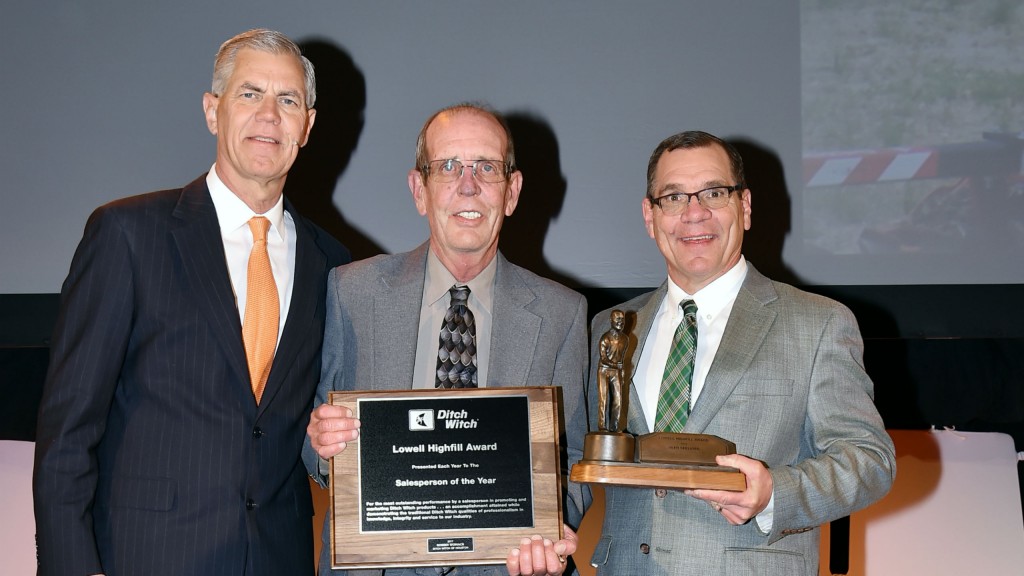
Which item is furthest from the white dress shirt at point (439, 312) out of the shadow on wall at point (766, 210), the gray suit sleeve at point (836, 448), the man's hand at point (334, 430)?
the shadow on wall at point (766, 210)

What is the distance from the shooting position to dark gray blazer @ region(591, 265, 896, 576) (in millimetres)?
2145

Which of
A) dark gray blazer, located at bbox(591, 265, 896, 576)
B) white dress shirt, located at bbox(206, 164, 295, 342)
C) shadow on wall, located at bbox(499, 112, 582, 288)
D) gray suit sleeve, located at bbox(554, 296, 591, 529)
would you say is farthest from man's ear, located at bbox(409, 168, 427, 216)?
shadow on wall, located at bbox(499, 112, 582, 288)

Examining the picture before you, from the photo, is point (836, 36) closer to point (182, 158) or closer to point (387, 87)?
point (387, 87)

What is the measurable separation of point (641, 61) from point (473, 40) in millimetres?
752

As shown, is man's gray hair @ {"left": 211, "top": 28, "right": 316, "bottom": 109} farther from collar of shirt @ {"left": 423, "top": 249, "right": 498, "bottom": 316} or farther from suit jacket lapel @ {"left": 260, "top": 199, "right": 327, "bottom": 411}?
collar of shirt @ {"left": 423, "top": 249, "right": 498, "bottom": 316}

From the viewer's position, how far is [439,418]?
215 centimetres

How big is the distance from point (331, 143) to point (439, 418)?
2.56m

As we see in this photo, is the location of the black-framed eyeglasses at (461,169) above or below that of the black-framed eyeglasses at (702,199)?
above

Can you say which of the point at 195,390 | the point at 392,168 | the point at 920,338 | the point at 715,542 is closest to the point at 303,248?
the point at 195,390

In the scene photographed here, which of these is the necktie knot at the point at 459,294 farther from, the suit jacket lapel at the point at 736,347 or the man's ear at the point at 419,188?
the suit jacket lapel at the point at 736,347

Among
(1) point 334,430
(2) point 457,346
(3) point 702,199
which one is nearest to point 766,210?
(3) point 702,199

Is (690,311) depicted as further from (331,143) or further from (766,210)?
(331,143)

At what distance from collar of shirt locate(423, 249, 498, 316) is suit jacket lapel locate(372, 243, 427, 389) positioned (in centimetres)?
3

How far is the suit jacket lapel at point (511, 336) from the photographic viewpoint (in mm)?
2316
